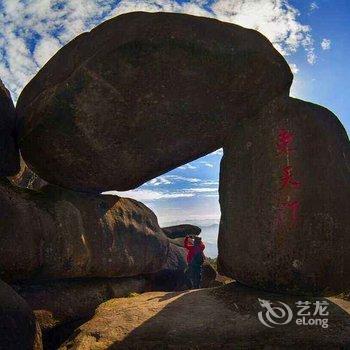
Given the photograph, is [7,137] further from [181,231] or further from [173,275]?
[181,231]

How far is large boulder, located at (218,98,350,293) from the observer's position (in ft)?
31.7

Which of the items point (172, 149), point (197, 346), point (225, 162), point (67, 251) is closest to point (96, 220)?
point (67, 251)

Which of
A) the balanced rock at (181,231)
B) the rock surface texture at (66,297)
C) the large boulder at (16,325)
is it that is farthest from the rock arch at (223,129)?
the balanced rock at (181,231)

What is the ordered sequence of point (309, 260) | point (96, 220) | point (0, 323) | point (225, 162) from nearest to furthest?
point (0, 323), point (309, 260), point (225, 162), point (96, 220)

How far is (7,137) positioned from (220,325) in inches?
323

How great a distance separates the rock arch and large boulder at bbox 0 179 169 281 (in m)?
1.37

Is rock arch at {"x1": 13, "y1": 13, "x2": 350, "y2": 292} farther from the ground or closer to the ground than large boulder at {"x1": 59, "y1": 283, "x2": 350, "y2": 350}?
farther from the ground

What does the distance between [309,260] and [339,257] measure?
0.82 metres

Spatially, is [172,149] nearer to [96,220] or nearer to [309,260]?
[96,220]

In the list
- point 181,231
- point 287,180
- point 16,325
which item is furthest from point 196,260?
point 16,325

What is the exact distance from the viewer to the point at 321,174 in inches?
392

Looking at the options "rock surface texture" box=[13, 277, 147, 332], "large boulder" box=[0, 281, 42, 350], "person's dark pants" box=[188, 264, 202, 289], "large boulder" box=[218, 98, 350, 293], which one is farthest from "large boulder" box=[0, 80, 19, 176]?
"person's dark pants" box=[188, 264, 202, 289]

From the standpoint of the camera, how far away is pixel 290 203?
32.3 feet

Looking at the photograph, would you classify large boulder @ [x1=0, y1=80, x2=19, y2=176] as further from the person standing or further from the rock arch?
the person standing
